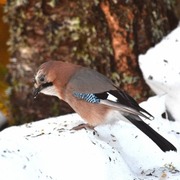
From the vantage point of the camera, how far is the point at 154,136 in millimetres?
3779

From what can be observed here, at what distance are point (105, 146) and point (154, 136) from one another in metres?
0.40

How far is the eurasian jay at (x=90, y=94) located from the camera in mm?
3895

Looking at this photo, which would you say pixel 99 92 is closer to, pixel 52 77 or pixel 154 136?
pixel 52 77

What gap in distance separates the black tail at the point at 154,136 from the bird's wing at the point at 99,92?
62mm

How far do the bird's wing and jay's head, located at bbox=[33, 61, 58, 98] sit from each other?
0.51ft

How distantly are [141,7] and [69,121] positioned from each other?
1.40 metres

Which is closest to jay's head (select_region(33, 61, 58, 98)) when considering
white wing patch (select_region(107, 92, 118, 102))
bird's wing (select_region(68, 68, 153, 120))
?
bird's wing (select_region(68, 68, 153, 120))

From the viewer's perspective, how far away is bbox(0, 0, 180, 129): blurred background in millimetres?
5062

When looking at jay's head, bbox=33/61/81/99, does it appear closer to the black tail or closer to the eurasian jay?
the eurasian jay

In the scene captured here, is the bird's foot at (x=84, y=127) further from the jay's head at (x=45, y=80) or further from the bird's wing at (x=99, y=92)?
the jay's head at (x=45, y=80)

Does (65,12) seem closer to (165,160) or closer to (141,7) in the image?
(141,7)

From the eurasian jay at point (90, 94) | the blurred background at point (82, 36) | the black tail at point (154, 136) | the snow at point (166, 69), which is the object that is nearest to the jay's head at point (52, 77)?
the eurasian jay at point (90, 94)

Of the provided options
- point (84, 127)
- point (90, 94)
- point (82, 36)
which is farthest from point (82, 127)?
point (82, 36)

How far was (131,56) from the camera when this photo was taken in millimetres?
5148
